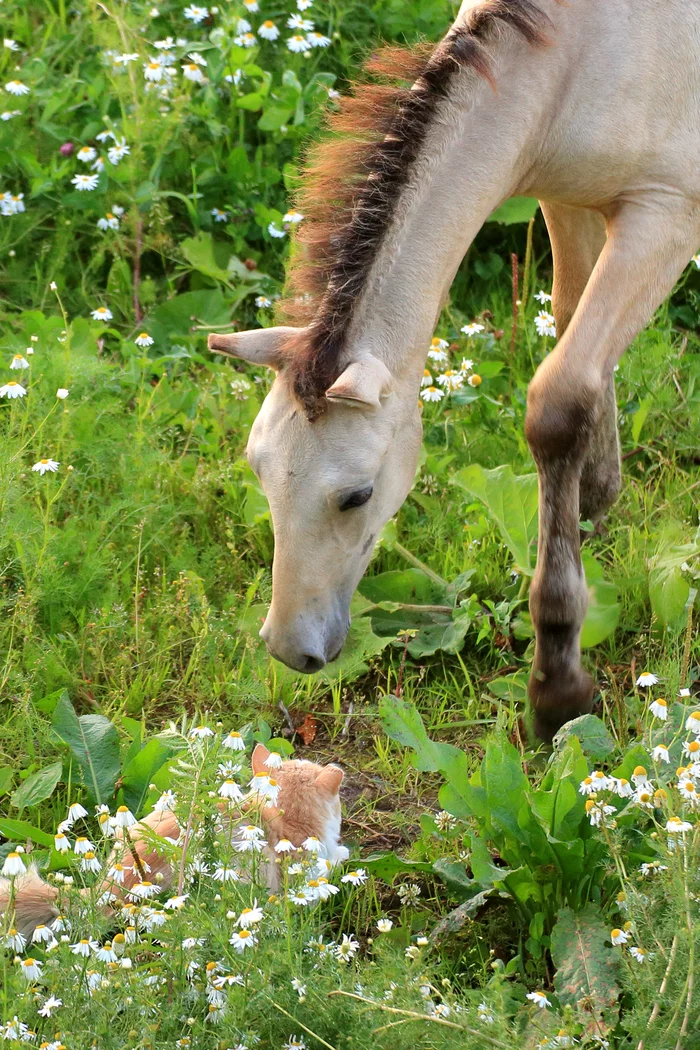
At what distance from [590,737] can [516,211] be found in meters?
2.65

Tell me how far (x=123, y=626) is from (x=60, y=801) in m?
0.70

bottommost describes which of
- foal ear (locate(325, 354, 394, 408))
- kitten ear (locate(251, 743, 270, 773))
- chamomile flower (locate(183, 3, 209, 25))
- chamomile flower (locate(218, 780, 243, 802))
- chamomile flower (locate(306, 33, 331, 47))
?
kitten ear (locate(251, 743, 270, 773))

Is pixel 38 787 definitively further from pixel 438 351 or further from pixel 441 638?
pixel 438 351

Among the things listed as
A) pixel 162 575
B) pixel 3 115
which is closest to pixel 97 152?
pixel 3 115

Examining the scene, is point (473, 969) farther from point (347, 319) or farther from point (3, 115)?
point (3, 115)

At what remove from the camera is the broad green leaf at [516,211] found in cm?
504

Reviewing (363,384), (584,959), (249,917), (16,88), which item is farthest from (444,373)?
(249,917)

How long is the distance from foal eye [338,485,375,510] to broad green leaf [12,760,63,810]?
0.98m

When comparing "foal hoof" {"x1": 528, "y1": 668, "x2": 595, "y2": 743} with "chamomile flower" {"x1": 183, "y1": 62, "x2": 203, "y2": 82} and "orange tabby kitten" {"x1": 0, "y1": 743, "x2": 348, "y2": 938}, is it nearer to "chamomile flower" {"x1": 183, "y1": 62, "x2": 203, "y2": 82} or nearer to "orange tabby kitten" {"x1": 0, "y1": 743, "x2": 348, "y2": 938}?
"orange tabby kitten" {"x1": 0, "y1": 743, "x2": 348, "y2": 938}

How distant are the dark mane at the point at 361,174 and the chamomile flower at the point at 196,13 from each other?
277cm

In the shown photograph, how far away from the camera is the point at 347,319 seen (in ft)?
10.2

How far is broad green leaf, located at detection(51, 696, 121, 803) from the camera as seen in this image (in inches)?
125

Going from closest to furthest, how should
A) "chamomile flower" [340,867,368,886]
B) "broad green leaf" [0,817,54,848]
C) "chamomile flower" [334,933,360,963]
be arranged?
"chamomile flower" [334,933,360,963] → "chamomile flower" [340,867,368,886] → "broad green leaf" [0,817,54,848]

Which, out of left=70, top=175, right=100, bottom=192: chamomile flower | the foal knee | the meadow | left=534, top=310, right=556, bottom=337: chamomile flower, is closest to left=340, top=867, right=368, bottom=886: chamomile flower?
the meadow
